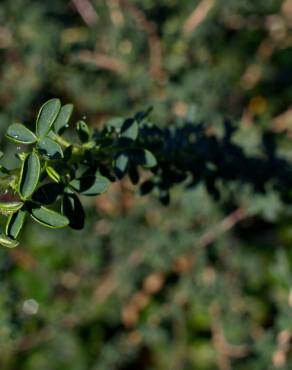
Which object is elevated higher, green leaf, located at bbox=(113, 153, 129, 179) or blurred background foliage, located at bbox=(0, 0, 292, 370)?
green leaf, located at bbox=(113, 153, 129, 179)

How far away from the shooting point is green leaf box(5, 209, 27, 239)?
1.01 meters

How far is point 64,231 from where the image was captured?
2.80 metres

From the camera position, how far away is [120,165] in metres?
1.24

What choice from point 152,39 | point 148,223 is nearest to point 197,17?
point 152,39

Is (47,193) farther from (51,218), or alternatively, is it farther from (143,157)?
(143,157)

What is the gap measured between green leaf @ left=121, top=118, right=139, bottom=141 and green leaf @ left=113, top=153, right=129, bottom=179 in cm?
4

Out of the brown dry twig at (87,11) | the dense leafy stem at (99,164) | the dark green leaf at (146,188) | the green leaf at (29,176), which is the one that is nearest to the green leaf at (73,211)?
the dense leafy stem at (99,164)

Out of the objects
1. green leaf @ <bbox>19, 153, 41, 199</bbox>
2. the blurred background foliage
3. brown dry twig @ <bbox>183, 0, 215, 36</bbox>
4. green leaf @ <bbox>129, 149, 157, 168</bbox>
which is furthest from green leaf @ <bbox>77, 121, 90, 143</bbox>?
brown dry twig @ <bbox>183, 0, 215, 36</bbox>

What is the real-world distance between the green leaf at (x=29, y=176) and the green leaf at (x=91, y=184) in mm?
126

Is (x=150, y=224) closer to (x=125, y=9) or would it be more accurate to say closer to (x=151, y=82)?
(x=151, y=82)

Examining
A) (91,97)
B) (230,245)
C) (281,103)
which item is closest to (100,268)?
(230,245)

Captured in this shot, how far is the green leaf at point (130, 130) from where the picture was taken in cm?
126

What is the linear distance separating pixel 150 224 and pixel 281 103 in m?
1.04

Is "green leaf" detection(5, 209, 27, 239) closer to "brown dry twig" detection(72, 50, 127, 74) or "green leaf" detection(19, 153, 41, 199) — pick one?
"green leaf" detection(19, 153, 41, 199)
